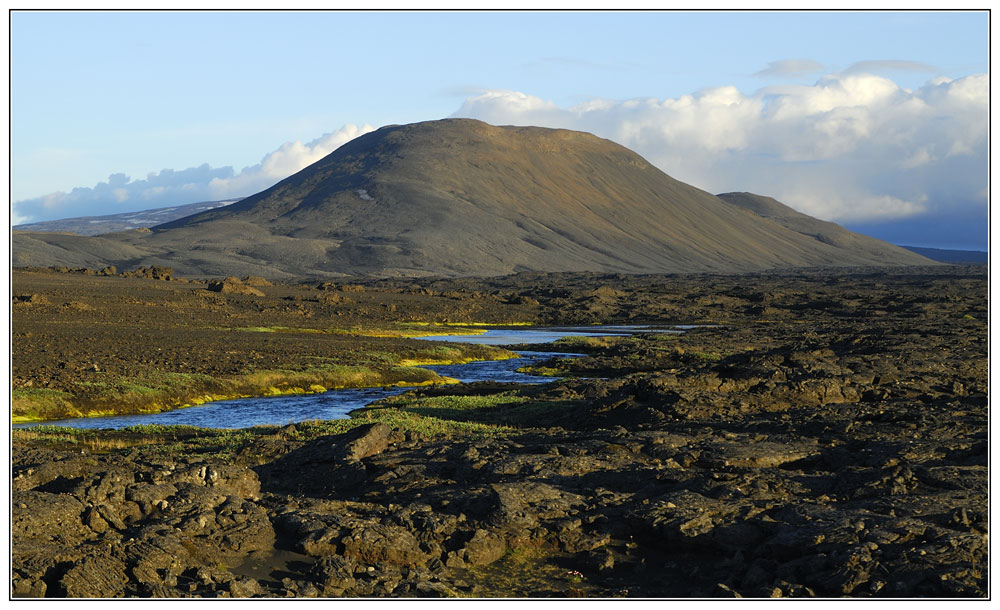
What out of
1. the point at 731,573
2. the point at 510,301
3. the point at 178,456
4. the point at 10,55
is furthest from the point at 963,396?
the point at 510,301

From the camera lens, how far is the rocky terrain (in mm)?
12539

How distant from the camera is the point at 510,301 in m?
98.4

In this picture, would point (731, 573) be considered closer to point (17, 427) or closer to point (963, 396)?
point (963, 396)

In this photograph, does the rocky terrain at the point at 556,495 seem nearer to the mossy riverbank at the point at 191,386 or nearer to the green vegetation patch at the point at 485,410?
the green vegetation patch at the point at 485,410

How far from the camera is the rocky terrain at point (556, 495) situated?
41.1 feet

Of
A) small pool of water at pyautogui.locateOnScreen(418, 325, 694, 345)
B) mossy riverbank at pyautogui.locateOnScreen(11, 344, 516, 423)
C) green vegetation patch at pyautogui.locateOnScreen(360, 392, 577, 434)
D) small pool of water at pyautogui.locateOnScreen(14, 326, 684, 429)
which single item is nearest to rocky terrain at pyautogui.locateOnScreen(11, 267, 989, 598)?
green vegetation patch at pyautogui.locateOnScreen(360, 392, 577, 434)

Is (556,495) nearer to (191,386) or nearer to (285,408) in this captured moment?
(285,408)

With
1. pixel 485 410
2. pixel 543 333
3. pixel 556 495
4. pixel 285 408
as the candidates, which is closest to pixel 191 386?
pixel 285 408

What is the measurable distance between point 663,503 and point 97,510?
27.2ft

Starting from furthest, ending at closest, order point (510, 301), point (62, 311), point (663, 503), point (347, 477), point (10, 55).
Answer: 1. point (510, 301)
2. point (62, 311)
3. point (347, 477)
4. point (663, 503)
5. point (10, 55)

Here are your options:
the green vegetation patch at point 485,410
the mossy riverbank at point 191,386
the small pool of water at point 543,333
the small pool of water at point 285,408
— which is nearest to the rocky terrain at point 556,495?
the green vegetation patch at point 485,410

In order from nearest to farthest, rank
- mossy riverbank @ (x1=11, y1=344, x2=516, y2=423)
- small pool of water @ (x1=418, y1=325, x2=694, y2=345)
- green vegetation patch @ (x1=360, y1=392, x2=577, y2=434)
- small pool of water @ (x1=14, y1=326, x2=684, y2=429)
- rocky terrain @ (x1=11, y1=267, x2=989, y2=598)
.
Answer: rocky terrain @ (x1=11, y1=267, x2=989, y2=598) < green vegetation patch @ (x1=360, y1=392, x2=577, y2=434) < small pool of water @ (x1=14, y1=326, x2=684, y2=429) < mossy riverbank @ (x1=11, y1=344, x2=516, y2=423) < small pool of water @ (x1=418, y1=325, x2=694, y2=345)

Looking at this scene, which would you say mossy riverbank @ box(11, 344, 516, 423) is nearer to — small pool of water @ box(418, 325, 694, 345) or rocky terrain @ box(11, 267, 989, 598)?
rocky terrain @ box(11, 267, 989, 598)

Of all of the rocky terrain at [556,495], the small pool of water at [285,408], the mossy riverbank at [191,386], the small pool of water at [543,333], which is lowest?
the small pool of water at [543,333]
